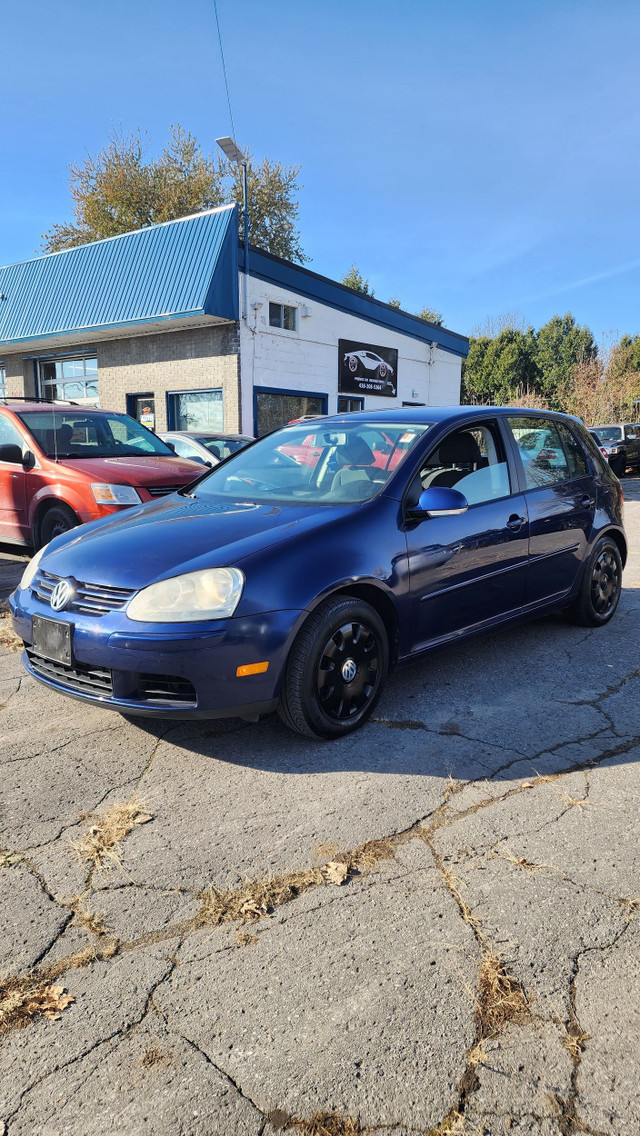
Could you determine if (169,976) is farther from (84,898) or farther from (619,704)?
(619,704)

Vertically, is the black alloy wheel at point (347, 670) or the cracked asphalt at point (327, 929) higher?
the black alloy wheel at point (347, 670)

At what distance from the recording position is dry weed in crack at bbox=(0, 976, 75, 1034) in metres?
1.73

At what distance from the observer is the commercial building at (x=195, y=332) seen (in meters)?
16.1

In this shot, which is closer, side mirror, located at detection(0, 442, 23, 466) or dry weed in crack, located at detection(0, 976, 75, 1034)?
dry weed in crack, located at detection(0, 976, 75, 1034)

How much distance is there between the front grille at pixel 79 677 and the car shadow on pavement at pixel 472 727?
0.45 meters

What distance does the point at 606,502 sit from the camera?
5.19 metres

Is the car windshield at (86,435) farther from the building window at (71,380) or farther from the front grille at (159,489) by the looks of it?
the building window at (71,380)

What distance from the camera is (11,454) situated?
666cm

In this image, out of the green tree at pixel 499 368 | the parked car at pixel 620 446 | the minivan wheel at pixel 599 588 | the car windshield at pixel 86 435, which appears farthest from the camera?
the green tree at pixel 499 368

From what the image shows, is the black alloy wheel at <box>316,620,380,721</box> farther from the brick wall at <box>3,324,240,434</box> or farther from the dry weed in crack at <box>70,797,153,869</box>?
Result: the brick wall at <box>3,324,240,434</box>

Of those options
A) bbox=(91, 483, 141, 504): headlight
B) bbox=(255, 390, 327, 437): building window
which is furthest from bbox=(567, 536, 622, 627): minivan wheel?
bbox=(255, 390, 327, 437): building window

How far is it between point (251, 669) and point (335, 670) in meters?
0.45

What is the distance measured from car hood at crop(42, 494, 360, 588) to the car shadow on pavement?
31.9 inches

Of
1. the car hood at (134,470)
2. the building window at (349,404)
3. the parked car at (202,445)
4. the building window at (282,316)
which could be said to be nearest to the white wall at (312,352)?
the building window at (282,316)
